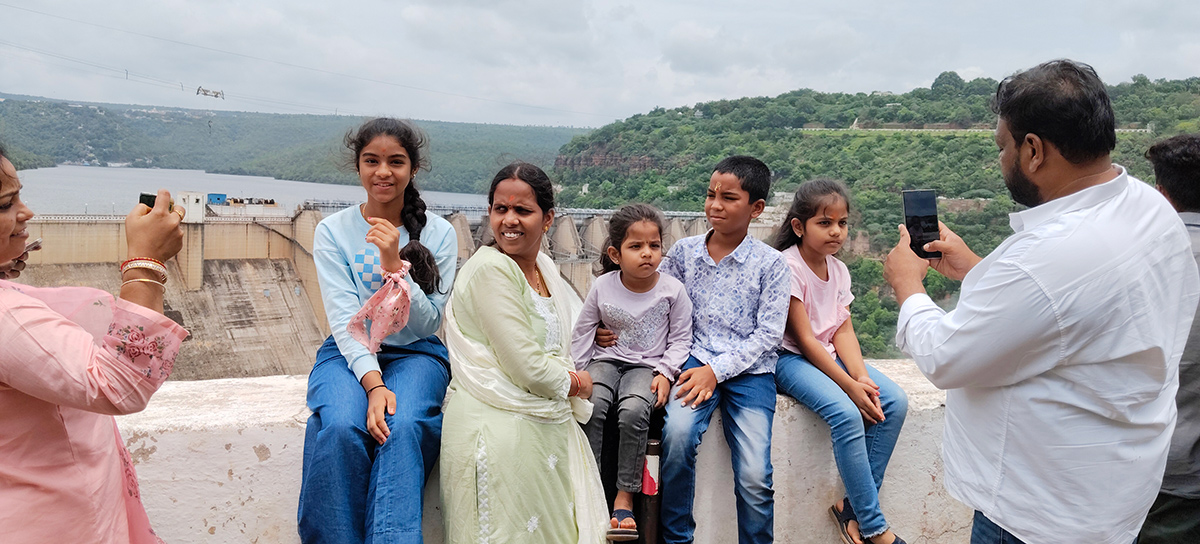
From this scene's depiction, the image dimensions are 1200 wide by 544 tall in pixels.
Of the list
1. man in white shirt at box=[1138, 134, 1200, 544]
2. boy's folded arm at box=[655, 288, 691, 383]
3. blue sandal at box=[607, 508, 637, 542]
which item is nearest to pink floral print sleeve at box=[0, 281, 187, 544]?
blue sandal at box=[607, 508, 637, 542]

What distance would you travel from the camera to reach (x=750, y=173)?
2029mm

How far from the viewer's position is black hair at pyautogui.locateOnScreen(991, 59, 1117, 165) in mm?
1109

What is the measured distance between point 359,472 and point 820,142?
35.1m

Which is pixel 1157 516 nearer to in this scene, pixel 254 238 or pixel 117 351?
pixel 117 351

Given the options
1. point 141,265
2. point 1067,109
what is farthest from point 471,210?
point 1067,109

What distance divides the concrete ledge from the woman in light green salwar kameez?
0.21m

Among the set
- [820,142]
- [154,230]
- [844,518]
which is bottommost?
[844,518]

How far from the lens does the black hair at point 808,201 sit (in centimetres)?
208

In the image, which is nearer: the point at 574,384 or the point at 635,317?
the point at 574,384

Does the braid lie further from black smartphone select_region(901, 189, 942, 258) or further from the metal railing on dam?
the metal railing on dam

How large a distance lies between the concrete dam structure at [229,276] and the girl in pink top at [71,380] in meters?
16.4

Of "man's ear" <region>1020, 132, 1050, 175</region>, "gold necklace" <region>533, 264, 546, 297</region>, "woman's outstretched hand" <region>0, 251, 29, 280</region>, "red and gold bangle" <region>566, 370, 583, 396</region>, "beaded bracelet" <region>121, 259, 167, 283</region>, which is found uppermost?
"man's ear" <region>1020, 132, 1050, 175</region>

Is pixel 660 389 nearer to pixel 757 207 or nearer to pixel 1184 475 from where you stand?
pixel 757 207

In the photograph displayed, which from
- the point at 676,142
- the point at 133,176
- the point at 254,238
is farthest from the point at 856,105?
the point at 133,176
